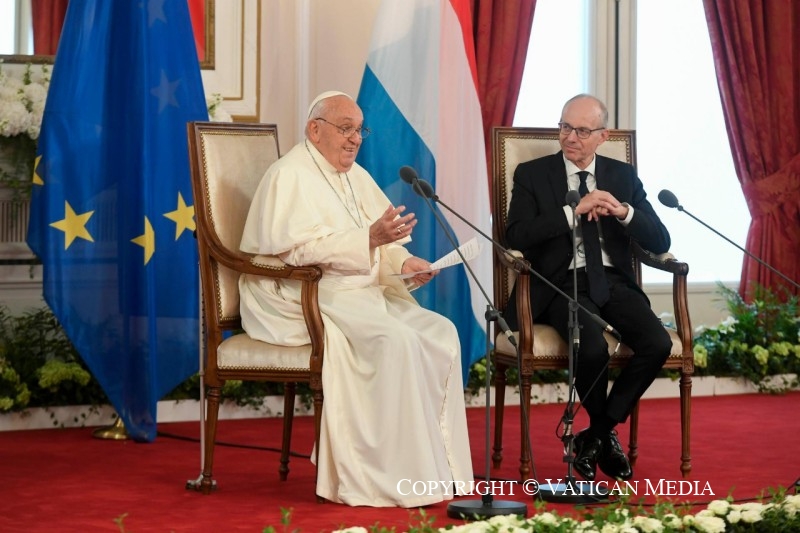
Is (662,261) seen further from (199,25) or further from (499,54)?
(199,25)

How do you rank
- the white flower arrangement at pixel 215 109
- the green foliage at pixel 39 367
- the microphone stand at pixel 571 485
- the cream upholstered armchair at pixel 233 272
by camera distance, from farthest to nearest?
the white flower arrangement at pixel 215 109 < the green foliage at pixel 39 367 < the cream upholstered armchair at pixel 233 272 < the microphone stand at pixel 571 485

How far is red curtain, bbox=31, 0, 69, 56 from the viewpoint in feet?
21.6

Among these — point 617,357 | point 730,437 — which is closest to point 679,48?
point 730,437

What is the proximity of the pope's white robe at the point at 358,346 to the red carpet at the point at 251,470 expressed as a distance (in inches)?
5.7

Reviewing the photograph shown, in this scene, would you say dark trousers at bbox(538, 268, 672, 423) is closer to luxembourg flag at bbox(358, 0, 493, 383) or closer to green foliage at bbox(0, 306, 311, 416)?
luxembourg flag at bbox(358, 0, 493, 383)

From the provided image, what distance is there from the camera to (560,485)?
4.62m

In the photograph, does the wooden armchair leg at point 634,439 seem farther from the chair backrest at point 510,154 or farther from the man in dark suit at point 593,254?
the chair backrest at point 510,154

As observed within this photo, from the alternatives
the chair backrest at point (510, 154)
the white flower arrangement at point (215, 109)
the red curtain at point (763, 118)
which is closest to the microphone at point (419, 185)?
the chair backrest at point (510, 154)

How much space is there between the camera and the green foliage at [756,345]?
24.3 ft

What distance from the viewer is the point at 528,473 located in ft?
16.1

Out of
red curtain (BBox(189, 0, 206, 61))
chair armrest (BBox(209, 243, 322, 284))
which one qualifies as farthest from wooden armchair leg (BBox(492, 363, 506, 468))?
red curtain (BBox(189, 0, 206, 61))

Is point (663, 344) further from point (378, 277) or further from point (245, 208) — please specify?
point (245, 208)

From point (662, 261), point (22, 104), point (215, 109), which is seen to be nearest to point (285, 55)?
point (215, 109)

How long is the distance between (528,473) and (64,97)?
8.58 ft
